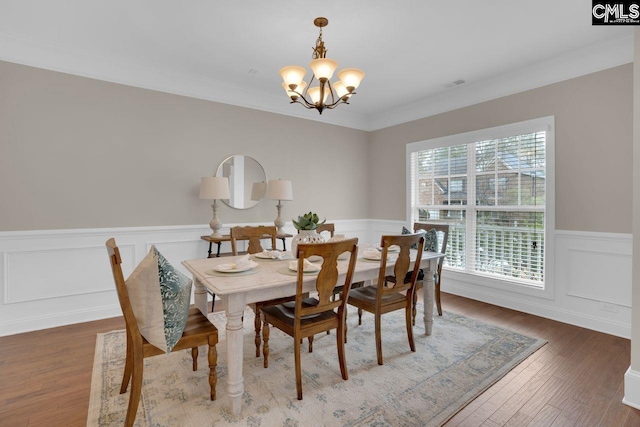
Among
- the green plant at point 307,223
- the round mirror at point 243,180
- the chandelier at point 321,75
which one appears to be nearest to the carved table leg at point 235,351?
the green plant at point 307,223

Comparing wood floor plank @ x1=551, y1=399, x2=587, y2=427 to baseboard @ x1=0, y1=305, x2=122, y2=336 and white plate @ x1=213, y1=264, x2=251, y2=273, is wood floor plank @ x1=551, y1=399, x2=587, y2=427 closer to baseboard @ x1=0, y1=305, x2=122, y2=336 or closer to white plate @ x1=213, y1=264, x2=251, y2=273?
white plate @ x1=213, y1=264, x2=251, y2=273

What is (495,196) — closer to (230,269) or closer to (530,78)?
Result: (530,78)

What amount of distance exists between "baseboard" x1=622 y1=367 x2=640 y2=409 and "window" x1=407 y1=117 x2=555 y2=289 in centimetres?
169

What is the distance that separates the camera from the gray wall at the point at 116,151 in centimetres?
306

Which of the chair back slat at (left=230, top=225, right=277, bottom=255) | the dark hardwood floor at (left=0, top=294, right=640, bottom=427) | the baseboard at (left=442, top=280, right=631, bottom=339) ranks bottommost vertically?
the dark hardwood floor at (left=0, top=294, right=640, bottom=427)

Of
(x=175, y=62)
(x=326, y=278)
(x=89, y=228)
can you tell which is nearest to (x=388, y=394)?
(x=326, y=278)

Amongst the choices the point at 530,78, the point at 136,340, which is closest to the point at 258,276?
the point at 136,340

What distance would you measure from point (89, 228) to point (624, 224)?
527 cm

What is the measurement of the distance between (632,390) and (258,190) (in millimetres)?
3935

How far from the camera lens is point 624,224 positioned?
303 cm

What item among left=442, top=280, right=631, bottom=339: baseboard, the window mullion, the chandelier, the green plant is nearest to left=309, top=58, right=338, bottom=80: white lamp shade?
the chandelier

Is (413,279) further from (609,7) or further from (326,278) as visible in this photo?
(609,7)

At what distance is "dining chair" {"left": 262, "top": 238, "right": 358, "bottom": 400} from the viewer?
6.53 ft

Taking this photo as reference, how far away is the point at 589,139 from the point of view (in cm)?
322
